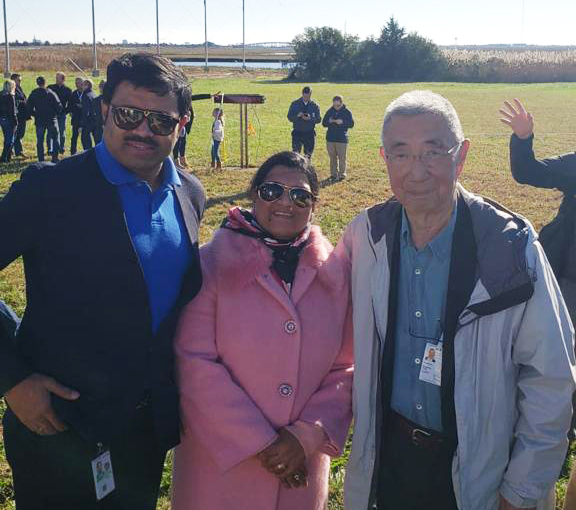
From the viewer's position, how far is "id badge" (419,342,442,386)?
2258 mm

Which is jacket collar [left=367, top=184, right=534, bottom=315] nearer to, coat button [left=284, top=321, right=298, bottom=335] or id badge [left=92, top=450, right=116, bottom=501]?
coat button [left=284, top=321, right=298, bottom=335]

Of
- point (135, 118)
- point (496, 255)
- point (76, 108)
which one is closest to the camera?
point (496, 255)

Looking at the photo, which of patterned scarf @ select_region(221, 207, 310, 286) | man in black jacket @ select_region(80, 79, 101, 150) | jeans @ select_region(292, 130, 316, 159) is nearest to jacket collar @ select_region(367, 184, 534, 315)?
patterned scarf @ select_region(221, 207, 310, 286)

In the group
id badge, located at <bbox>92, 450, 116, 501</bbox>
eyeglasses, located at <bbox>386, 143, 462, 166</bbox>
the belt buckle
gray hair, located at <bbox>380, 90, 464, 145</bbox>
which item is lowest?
id badge, located at <bbox>92, 450, 116, 501</bbox>

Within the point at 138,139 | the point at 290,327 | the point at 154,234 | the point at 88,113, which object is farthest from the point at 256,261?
the point at 88,113

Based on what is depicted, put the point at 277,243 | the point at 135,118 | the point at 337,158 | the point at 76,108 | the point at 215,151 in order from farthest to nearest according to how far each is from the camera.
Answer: the point at 76,108 → the point at 215,151 → the point at 337,158 → the point at 277,243 → the point at 135,118

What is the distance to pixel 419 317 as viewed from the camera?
2318mm

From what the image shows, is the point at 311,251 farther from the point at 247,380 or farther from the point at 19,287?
the point at 19,287

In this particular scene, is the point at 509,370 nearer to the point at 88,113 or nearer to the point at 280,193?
the point at 280,193

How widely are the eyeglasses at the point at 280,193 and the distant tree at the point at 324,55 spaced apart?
216 ft

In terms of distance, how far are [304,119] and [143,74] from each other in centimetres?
1275

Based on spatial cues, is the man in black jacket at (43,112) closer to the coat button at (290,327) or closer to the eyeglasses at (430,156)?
the coat button at (290,327)

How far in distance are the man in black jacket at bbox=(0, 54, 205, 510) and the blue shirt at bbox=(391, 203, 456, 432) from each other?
30.7 inches

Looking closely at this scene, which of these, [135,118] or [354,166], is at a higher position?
[135,118]
